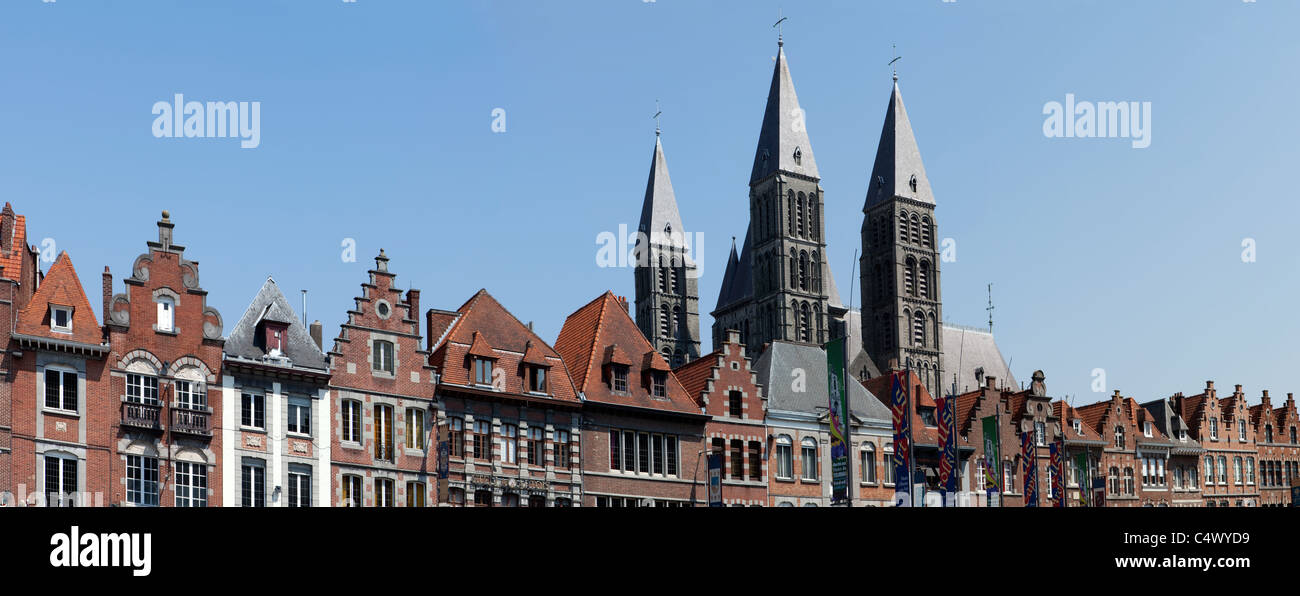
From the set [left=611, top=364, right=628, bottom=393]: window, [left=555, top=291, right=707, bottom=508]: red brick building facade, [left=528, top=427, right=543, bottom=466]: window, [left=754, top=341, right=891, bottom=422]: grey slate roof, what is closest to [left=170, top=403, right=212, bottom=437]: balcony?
[left=528, top=427, right=543, bottom=466]: window

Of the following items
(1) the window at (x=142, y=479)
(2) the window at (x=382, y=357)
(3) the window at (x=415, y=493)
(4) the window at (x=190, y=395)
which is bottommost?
(3) the window at (x=415, y=493)

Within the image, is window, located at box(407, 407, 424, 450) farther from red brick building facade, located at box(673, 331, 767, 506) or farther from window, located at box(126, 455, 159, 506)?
red brick building facade, located at box(673, 331, 767, 506)

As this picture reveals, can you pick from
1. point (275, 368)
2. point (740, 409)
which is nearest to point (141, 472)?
point (275, 368)

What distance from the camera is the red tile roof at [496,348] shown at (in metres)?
58.8

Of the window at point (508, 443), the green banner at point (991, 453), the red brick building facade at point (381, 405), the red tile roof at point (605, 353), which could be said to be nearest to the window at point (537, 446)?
the window at point (508, 443)

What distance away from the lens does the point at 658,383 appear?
6419cm

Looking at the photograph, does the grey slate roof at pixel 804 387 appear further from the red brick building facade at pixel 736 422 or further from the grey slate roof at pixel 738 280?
the grey slate roof at pixel 738 280

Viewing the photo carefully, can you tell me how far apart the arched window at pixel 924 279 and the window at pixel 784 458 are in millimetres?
92219

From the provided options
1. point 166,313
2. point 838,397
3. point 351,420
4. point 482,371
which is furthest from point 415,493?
point 838,397

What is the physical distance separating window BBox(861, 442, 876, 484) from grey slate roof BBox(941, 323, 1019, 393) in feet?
263

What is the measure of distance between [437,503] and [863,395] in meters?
25.1

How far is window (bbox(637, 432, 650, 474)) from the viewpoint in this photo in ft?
206

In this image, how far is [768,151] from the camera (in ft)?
516

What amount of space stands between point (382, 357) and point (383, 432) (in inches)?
110
